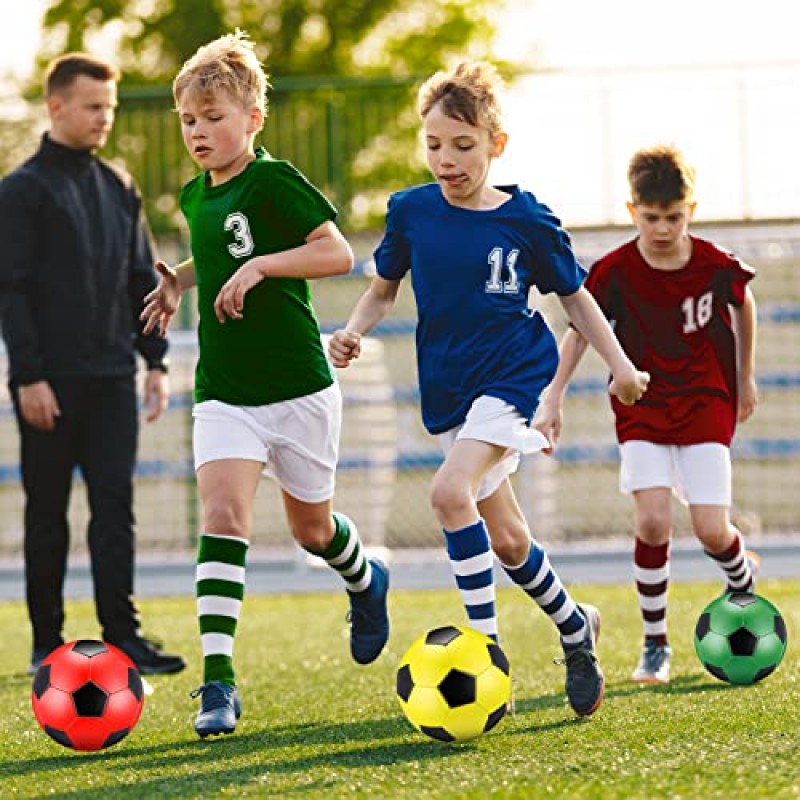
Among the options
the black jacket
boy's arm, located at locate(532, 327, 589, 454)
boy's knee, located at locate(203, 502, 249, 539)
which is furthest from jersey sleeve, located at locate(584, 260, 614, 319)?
the black jacket

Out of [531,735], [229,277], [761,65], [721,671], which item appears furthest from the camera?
[761,65]

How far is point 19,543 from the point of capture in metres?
14.8

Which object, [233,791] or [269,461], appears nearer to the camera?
[233,791]

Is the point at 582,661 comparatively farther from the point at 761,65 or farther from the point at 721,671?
the point at 761,65

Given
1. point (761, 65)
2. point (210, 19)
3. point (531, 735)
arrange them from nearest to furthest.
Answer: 1. point (531, 735)
2. point (761, 65)
3. point (210, 19)

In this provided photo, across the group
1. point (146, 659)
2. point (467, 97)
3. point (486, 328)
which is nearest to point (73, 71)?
point (467, 97)

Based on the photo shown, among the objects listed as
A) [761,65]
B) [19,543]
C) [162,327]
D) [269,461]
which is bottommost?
[19,543]

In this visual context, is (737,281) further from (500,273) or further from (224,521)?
(224,521)

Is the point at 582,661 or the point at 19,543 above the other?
the point at 582,661

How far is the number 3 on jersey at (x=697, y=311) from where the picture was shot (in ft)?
20.0

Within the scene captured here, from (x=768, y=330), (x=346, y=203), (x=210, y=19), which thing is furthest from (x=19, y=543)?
(x=210, y=19)

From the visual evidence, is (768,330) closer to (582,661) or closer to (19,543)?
(19,543)

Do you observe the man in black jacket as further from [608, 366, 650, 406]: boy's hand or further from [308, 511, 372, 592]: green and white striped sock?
[608, 366, 650, 406]: boy's hand

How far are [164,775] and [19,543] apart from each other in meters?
10.8
